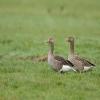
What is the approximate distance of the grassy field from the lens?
1245 centimetres

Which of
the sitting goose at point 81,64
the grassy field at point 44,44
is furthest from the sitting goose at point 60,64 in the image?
the sitting goose at point 81,64

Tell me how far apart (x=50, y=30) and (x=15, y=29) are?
5.65ft

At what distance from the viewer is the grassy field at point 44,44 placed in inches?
490

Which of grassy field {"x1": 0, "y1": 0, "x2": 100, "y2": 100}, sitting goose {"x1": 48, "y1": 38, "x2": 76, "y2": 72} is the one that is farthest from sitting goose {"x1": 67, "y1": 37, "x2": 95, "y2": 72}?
sitting goose {"x1": 48, "y1": 38, "x2": 76, "y2": 72}

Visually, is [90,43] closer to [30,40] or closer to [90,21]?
[30,40]

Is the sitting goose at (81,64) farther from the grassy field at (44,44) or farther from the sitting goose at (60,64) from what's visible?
the sitting goose at (60,64)

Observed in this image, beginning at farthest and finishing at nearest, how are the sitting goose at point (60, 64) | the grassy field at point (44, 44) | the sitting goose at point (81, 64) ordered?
the sitting goose at point (81, 64) < the sitting goose at point (60, 64) < the grassy field at point (44, 44)

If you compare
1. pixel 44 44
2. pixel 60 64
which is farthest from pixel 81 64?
pixel 44 44

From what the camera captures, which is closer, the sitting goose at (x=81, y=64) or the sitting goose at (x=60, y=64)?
the sitting goose at (x=60, y=64)

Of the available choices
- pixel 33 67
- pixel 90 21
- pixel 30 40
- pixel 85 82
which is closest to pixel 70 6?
pixel 90 21

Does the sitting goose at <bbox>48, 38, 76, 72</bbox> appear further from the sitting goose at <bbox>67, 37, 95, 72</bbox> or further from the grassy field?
the sitting goose at <bbox>67, 37, 95, 72</bbox>

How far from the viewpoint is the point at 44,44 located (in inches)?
898

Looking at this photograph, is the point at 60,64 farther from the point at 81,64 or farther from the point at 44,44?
the point at 44,44

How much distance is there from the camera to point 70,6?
37.8 m
